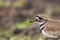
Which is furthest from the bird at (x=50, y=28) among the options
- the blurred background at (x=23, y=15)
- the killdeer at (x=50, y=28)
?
the blurred background at (x=23, y=15)

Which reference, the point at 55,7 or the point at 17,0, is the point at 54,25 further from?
the point at 17,0

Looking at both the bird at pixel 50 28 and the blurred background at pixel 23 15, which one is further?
the blurred background at pixel 23 15

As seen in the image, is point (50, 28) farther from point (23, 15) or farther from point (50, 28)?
point (23, 15)

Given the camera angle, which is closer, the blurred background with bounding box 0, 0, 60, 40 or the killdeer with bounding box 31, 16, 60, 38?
the killdeer with bounding box 31, 16, 60, 38

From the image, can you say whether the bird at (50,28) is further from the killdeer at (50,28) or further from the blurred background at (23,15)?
the blurred background at (23,15)

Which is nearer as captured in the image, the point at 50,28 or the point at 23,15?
the point at 50,28

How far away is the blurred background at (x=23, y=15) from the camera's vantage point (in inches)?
343

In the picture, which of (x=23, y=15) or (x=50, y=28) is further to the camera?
(x=23, y=15)

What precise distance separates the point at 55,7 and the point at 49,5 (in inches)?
20.3

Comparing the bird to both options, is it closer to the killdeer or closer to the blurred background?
the killdeer

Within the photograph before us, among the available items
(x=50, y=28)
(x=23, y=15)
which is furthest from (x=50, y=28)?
(x=23, y=15)

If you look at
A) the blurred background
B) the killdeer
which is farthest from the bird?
the blurred background

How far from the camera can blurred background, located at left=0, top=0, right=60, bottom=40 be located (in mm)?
8724

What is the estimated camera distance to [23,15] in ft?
36.4
